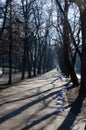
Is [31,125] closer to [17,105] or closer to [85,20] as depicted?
[17,105]

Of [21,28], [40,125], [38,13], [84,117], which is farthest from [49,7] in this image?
[38,13]

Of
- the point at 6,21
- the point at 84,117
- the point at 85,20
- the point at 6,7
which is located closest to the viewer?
the point at 84,117

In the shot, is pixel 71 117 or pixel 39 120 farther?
pixel 71 117

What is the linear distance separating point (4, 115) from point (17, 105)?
3406 mm

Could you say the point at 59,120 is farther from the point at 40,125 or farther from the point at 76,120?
the point at 40,125

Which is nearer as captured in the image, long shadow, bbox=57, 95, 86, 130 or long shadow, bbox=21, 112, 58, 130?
long shadow, bbox=21, 112, 58, 130

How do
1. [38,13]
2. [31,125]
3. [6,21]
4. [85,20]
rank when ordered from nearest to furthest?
[31,125], [85,20], [6,21], [38,13]

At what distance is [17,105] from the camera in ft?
55.9

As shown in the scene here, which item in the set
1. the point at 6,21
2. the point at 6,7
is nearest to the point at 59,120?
the point at 6,7

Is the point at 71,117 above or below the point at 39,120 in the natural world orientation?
below

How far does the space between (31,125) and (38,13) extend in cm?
4493

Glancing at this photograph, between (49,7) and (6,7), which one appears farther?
(49,7)

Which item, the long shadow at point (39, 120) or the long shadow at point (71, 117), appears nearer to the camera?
the long shadow at point (39, 120)

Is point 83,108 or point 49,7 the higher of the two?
point 49,7
